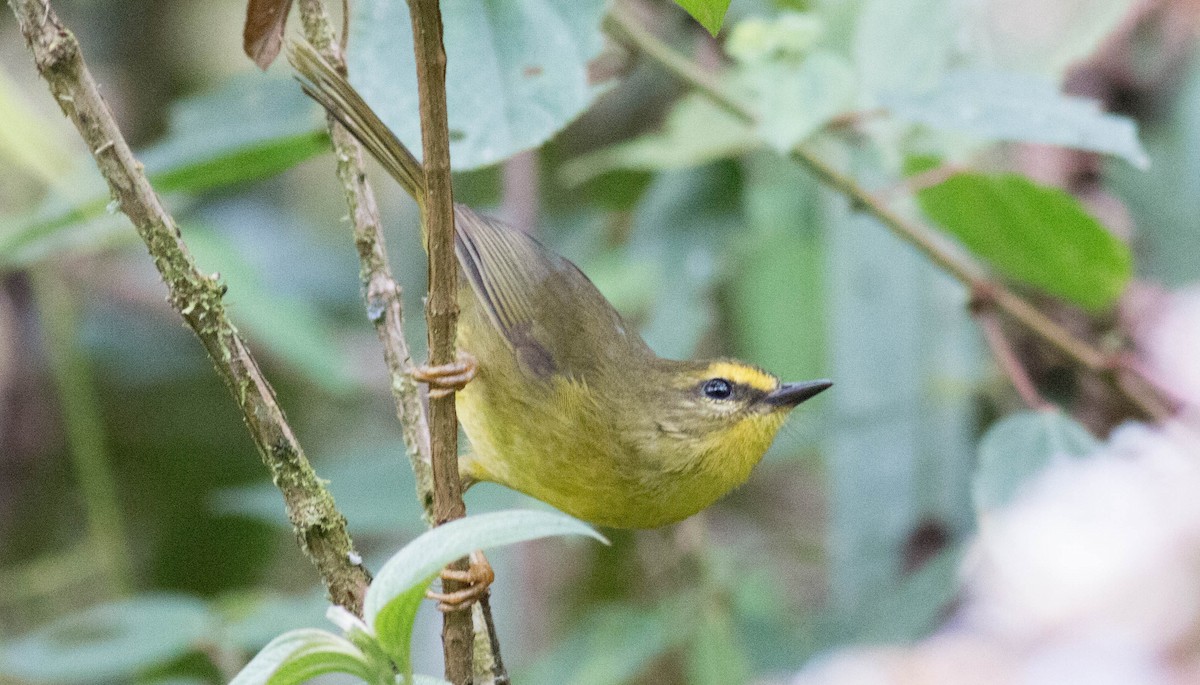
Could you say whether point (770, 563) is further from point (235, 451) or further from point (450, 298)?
point (450, 298)

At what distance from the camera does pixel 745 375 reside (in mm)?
2455

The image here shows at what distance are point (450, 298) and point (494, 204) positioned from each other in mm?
2264

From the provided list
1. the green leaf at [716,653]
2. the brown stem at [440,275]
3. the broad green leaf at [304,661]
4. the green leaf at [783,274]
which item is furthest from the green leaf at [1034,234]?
the broad green leaf at [304,661]

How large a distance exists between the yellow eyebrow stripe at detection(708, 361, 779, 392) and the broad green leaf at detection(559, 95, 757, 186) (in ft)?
1.43

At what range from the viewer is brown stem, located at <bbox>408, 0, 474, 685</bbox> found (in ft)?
3.36

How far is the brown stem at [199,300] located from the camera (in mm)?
1080

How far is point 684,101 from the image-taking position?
283cm

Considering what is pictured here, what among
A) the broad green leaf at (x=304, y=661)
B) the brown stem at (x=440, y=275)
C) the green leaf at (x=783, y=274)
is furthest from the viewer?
the green leaf at (x=783, y=274)

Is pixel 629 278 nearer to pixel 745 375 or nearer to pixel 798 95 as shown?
pixel 745 375

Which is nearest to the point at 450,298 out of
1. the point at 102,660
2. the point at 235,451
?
the point at 102,660

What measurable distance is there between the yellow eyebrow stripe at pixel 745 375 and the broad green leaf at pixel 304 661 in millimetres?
1542

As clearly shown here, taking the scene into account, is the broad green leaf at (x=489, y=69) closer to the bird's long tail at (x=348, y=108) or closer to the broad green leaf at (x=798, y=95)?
the bird's long tail at (x=348, y=108)

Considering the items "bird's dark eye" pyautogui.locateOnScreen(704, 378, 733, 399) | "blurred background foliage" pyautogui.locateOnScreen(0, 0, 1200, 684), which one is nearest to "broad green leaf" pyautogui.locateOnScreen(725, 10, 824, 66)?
"blurred background foliage" pyautogui.locateOnScreen(0, 0, 1200, 684)

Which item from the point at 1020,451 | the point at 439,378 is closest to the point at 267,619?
the point at 439,378
